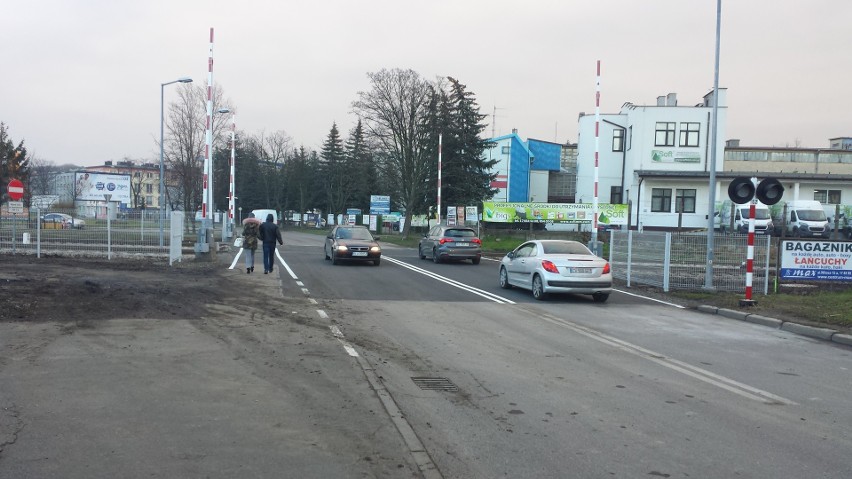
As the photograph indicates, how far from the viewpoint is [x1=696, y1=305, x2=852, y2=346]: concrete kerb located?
1094 centimetres

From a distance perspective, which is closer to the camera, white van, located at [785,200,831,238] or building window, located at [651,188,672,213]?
white van, located at [785,200,831,238]

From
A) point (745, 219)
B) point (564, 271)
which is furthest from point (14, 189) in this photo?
point (745, 219)

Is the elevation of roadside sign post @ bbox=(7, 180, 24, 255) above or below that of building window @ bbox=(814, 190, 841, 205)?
below

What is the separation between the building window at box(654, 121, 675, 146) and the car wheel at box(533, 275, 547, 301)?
123 ft

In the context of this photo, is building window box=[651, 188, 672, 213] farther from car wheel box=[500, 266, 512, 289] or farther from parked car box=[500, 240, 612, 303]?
parked car box=[500, 240, 612, 303]

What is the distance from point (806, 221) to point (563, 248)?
29.9m

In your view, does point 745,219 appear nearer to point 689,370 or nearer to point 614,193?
point 614,193

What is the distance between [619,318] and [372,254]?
1238 cm

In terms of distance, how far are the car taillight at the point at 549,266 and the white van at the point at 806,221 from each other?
94.5 ft

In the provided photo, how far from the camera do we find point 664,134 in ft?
162

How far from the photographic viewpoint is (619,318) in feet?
42.7

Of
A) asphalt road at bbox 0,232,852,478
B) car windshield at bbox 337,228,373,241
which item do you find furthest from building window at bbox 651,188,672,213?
asphalt road at bbox 0,232,852,478

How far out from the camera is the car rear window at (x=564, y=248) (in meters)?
15.8

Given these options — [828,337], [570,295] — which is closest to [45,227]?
[570,295]
